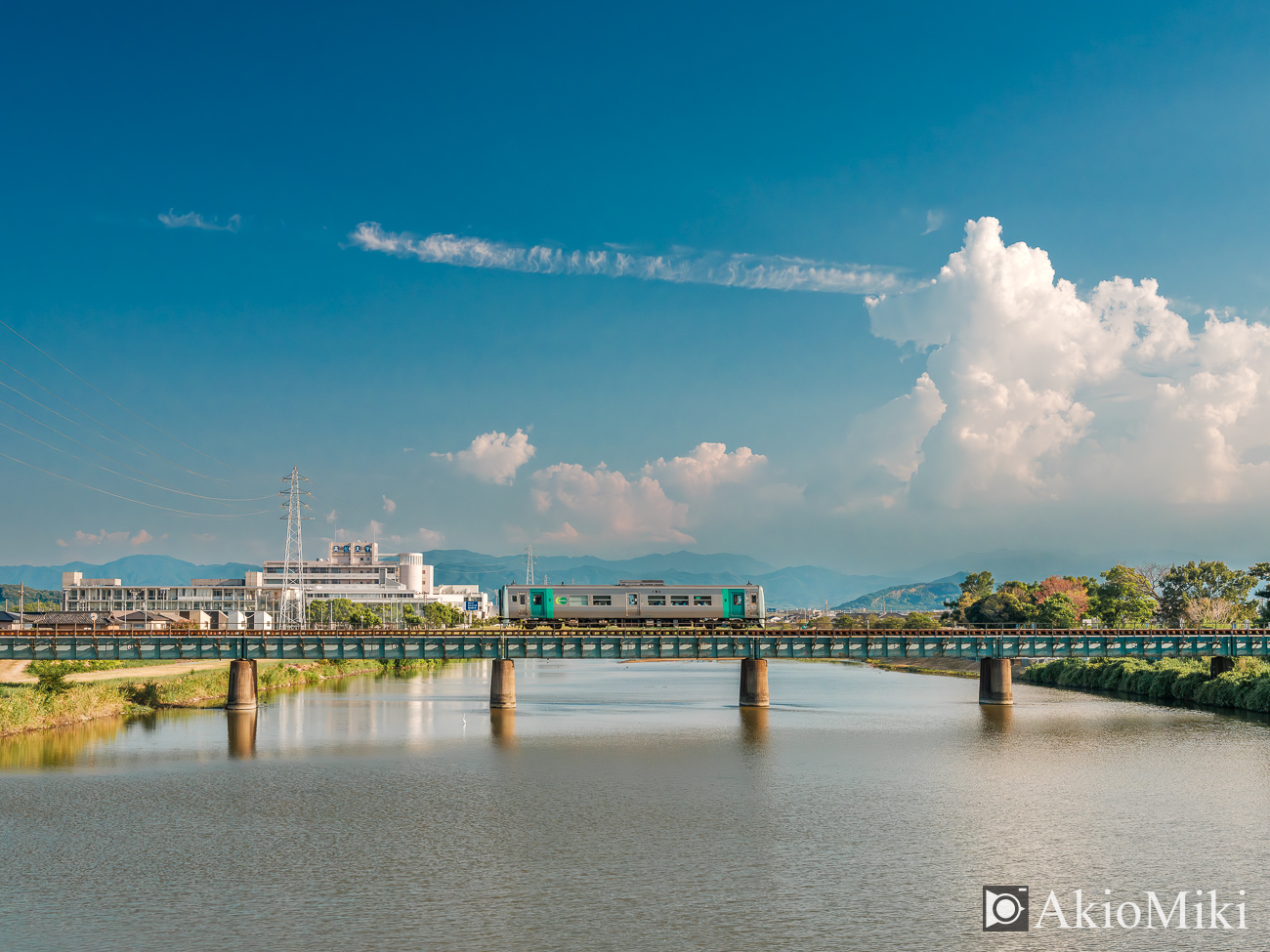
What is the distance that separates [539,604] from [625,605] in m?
7.81

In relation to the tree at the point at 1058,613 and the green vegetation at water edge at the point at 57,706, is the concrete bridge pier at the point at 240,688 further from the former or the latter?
the tree at the point at 1058,613

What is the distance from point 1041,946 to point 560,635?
60.2m

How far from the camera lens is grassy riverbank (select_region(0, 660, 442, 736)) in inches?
2687

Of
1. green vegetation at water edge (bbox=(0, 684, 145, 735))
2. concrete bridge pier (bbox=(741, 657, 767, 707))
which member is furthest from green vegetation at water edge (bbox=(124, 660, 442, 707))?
concrete bridge pier (bbox=(741, 657, 767, 707))

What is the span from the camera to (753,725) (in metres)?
72.1

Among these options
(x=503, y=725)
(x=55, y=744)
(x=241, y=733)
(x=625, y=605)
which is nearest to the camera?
(x=55, y=744)

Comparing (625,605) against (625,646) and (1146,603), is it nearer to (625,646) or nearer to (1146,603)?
(625,646)

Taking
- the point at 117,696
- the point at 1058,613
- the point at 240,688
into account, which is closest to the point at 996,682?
the point at 240,688

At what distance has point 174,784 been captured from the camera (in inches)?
1884

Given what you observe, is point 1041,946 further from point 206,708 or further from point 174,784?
point 206,708

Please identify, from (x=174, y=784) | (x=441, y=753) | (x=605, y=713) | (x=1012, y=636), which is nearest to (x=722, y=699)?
(x=605, y=713)

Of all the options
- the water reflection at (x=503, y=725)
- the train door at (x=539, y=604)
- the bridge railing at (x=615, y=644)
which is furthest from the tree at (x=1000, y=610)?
the water reflection at (x=503, y=725)

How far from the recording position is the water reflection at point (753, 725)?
64000 millimetres

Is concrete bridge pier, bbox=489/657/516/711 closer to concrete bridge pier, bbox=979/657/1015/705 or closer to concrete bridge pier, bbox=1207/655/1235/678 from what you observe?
concrete bridge pier, bbox=979/657/1015/705
